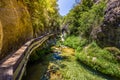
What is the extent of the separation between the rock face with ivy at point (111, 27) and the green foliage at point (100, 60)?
0.88 m

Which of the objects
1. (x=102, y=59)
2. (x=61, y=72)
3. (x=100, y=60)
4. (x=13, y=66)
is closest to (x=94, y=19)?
(x=102, y=59)

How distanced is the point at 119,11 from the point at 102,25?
214cm

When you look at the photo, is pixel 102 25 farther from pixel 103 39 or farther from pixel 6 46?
pixel 6 46

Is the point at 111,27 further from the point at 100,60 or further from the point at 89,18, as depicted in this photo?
the point at 89,18

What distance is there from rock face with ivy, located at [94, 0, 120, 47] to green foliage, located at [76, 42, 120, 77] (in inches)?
34.5

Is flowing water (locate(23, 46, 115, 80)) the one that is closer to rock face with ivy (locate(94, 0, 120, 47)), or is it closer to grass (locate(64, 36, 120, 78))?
grass (locate(64, 36, 120, 78))

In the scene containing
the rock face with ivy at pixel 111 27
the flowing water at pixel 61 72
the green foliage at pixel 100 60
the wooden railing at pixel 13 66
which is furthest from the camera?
the rock face with ivy at pixel 111 27

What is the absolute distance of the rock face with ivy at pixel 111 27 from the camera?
15.7m

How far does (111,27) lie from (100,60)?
298 centimetres

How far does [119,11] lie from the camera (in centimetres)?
1595

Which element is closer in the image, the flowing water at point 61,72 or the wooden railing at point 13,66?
the wooden railing at point 13,66

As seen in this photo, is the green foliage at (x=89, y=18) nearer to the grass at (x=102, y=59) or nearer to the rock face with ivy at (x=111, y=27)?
the rock face with ivy at (x=111, y=27)

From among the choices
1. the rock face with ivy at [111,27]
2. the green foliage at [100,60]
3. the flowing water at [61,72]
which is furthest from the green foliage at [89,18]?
the flowing water at [61,72]

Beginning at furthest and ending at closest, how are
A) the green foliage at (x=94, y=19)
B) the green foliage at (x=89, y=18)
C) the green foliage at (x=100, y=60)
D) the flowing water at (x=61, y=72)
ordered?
the green foliage at (x=89, y=18) → the green foliage at (x=94, y=19) → the green foliage at (x=100, y=60) → the flowing water at (x=61, y=72)
